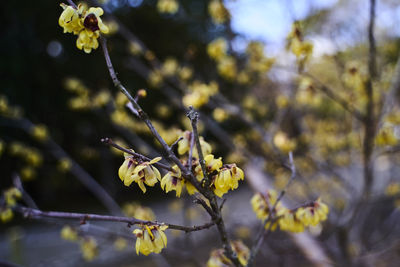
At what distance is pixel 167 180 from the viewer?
0.81 meters

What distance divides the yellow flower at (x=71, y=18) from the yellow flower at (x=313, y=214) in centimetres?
94

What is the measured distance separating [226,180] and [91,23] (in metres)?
0.56

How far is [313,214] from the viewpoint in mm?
1037

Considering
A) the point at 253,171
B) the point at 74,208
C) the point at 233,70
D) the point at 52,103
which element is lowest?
the point at 253,171

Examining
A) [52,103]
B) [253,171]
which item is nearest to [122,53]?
[52,103]

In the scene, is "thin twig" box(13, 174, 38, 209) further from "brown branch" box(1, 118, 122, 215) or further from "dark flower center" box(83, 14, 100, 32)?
"dark flower center" box(83, 14, 100, 32)

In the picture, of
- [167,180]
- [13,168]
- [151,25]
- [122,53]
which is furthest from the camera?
[151,25]

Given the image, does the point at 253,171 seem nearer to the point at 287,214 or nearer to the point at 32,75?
the point at 287,214

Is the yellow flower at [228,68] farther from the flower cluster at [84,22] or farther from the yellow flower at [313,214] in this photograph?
the flower cluster at [84,22]

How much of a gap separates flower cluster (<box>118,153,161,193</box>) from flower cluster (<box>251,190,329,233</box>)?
19.7 inches

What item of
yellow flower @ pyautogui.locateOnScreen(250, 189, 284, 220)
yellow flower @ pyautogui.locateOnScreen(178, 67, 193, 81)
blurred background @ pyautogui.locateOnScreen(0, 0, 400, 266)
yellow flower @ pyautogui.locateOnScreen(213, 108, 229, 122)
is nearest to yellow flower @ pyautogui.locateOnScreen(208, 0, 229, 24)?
blurred background @ pyautogui.locateOnScreen(0, 0, 400, 266)

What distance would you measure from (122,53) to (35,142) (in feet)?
9.74

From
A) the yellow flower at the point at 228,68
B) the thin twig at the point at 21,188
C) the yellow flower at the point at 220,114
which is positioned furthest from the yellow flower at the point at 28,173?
the yellow flower at the point at 228,68

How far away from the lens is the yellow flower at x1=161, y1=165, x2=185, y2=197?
0.80 metres
